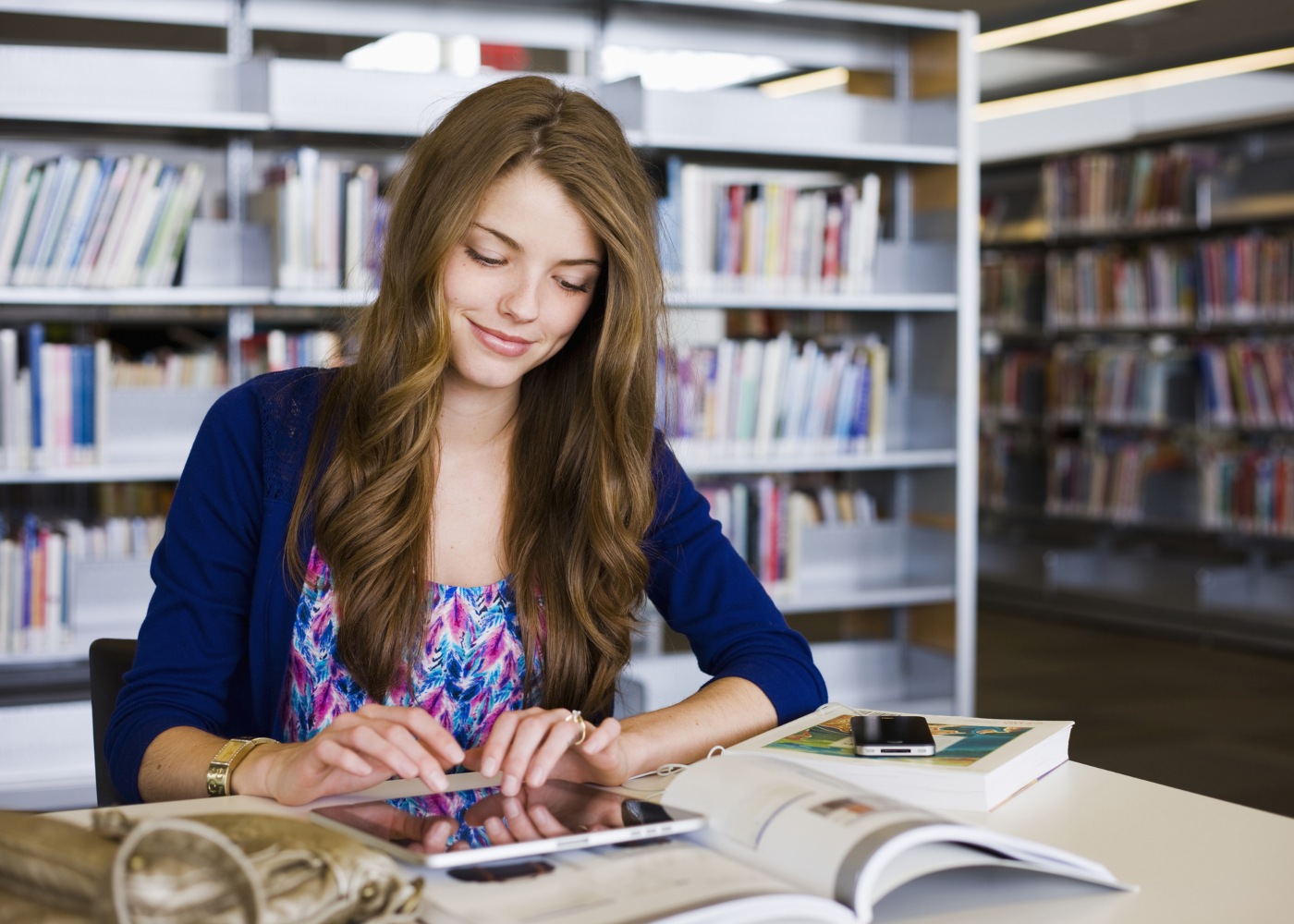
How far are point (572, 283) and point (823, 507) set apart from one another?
2.66 metres

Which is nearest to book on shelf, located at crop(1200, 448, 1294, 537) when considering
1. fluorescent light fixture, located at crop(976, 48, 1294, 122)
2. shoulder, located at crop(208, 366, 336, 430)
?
fluorescent light fixture, located at crop(976, 48, 1294, 122)

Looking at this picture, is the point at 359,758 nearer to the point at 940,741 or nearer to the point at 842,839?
the point at 842,839

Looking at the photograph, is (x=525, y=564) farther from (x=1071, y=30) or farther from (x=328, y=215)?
(x=1071, y=30)

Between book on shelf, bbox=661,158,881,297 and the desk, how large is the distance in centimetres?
248

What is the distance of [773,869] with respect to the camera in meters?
0.82

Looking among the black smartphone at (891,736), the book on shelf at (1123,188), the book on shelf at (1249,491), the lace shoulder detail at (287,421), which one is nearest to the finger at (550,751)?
the black smartphone at (891,736)

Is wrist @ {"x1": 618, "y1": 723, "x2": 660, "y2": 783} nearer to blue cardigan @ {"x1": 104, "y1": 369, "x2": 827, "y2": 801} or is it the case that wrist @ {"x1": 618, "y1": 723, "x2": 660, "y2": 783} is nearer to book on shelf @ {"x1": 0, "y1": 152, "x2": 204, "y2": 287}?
blue cardigan @ {"x1": 104, "y1": 369, "x2": 827, "y2": 801}

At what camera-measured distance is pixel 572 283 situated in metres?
1.33

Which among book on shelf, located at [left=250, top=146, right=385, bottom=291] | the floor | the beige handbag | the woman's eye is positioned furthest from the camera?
the floor

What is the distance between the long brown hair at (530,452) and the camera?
4.23 ft

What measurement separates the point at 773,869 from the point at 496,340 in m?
0.64

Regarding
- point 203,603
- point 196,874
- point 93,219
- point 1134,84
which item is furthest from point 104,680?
point 1134,84

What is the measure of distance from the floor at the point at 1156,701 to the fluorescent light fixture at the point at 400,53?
3.45 meters

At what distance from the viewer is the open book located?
736 millimetres
